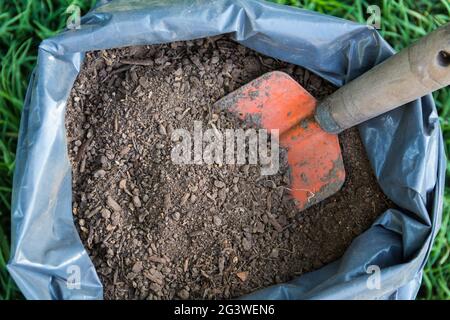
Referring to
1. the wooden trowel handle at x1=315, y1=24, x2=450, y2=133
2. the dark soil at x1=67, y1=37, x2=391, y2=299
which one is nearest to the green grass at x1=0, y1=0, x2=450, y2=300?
the dark soil at x1=67, y1=37, x2=391, y2=299

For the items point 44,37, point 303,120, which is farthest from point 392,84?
point 44,37

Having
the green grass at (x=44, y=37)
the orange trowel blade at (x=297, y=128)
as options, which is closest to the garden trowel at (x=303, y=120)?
the orange trowel blade at (x=297, y=128)

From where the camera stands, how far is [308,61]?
1434 millimetres

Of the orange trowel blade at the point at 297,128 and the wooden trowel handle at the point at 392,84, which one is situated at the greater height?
the wooden trowel handle at the point at 392,84

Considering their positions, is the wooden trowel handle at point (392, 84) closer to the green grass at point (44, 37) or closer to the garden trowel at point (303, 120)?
→ the garden trowel at point (303, 120)

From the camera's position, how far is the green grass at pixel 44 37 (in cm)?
151

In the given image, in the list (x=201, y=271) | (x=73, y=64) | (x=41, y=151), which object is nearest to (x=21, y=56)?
(x=73, y=64)

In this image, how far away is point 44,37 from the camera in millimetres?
1521

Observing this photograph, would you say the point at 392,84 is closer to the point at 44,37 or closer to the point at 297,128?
the point at 297,128

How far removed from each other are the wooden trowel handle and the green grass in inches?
13.6

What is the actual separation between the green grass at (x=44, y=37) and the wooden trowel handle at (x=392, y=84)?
1.13 ft

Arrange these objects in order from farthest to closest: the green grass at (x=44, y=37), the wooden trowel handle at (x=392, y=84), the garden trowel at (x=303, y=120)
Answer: the green grass at (x=44, y=37) → the garden trowel at (x=303, y=120) → the wooden trowel handle at (x=392, y=84)

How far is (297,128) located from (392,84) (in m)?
0.33

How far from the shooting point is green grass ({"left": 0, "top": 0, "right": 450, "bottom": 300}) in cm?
151
